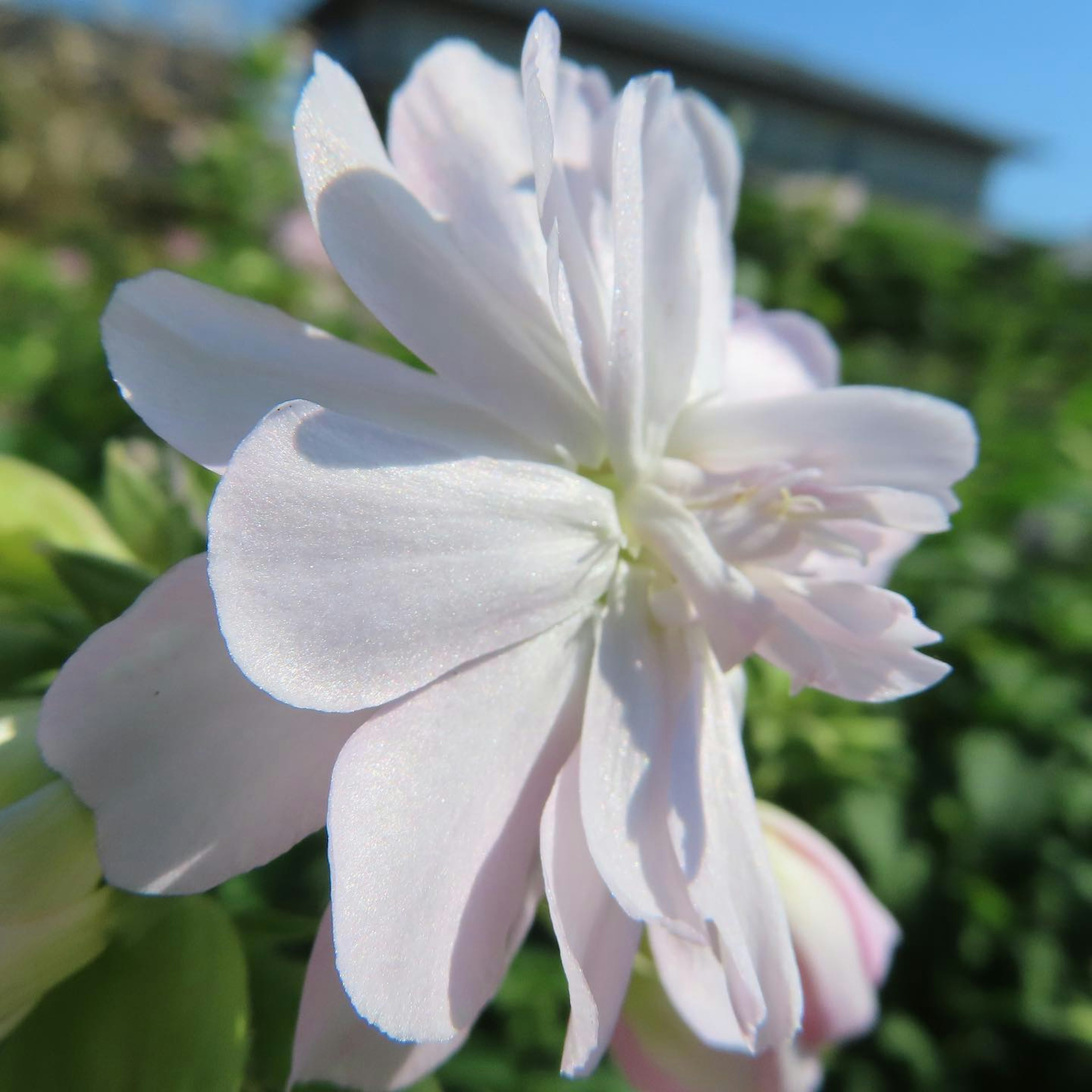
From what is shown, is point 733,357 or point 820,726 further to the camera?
point 820,726

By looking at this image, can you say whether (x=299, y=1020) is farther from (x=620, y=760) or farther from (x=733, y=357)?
(x=733, y=357)

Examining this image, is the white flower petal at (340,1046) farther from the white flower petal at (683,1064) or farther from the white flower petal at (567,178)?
the white flower petal at (567,178)

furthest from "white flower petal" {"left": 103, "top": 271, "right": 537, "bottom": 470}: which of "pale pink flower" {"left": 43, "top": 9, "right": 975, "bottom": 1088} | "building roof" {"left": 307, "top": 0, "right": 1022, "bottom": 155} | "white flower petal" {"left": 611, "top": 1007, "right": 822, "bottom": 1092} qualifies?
"building roof" {"left": 307, "top": 0, "right": 1022, "bottom": 155}

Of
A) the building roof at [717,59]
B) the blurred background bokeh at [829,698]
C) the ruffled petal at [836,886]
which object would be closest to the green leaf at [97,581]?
the blurred background bokeh at [829,698]

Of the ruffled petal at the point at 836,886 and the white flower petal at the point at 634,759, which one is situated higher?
the white flower petal at the point at 634,759

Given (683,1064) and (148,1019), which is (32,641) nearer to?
(148,1019)

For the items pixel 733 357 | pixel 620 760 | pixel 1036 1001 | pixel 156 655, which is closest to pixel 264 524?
pixel 156 655
